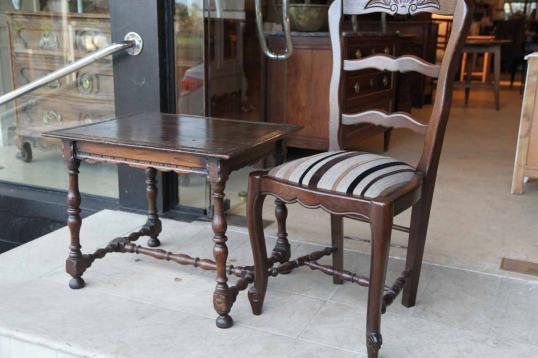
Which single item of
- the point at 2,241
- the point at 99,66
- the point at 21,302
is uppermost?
the point at 99,66

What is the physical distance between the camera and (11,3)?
Result: 315 cm

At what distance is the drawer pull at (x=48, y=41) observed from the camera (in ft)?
9.89

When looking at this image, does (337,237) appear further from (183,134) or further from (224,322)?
(183,134)

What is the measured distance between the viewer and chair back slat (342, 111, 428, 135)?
1.73 meters

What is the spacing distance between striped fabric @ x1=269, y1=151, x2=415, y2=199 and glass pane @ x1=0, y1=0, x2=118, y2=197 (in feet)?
4.68

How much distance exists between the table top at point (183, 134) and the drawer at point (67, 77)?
2.57ft

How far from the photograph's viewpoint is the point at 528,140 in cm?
305

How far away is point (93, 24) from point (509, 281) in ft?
7.08

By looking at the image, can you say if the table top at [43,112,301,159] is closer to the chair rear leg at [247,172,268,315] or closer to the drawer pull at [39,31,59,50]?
the chair rear leg at [247,172,268,315]

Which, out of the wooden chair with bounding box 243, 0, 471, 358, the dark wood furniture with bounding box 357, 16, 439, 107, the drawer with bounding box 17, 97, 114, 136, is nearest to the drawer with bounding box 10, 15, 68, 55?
the drawer with bounding box 17, 97, 114, 136

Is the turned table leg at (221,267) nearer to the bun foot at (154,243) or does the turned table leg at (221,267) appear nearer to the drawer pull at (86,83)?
the bun foot at (154,243)

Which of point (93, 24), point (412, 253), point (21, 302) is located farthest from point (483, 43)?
point (21, 302)

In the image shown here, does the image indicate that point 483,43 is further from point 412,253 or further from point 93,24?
point 412,253

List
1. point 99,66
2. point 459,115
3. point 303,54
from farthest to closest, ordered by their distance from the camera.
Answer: point 459,115, point 303,54, point 99,66
